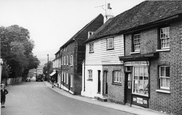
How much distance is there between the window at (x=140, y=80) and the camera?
1376 cm

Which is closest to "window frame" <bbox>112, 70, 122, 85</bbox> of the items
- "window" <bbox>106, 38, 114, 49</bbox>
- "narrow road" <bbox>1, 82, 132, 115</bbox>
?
"window" <bbox>106, 38, 114, 49</bbox>

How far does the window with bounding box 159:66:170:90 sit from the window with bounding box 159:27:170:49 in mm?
1305

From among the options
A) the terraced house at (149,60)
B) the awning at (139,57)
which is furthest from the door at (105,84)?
the awning at (139,57)

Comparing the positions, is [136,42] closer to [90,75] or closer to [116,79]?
[116,79]

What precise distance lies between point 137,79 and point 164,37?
364 centimetres

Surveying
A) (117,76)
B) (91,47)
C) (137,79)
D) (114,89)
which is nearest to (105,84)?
(114,89)

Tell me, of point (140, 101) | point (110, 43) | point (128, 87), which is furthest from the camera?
point (110, 43)

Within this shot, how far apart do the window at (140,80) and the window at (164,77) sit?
1.21 metres

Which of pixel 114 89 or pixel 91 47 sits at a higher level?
pixel 91 47

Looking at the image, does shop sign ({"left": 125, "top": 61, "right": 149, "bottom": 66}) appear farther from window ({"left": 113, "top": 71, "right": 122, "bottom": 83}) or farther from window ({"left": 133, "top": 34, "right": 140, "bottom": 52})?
window ({"left": 113, "top": 71, "right": 122, "bottom": 83})

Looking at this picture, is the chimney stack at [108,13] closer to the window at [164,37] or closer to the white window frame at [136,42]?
the white window frame at [136,42]

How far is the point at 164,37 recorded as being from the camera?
12.5m

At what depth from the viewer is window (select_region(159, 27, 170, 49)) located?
12.3 meters

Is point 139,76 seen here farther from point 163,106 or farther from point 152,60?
point 163,106
